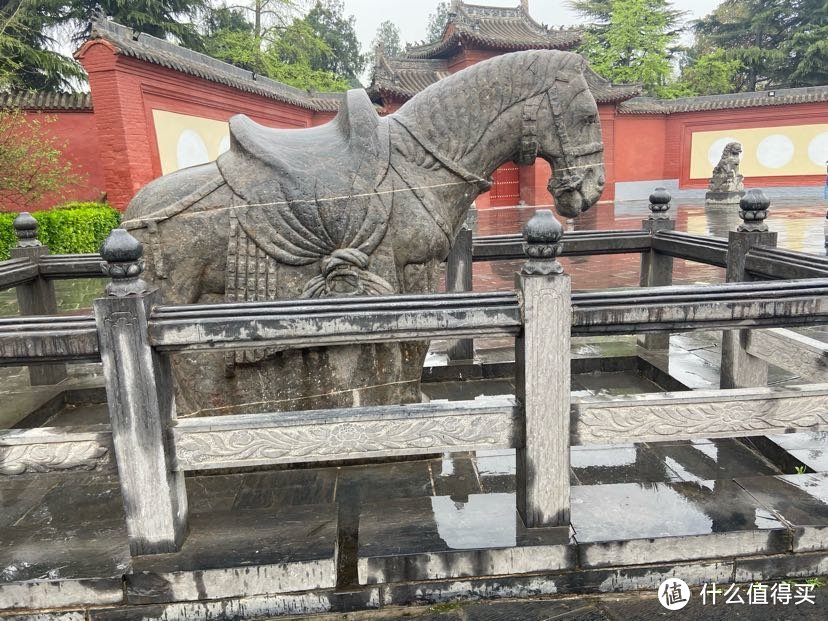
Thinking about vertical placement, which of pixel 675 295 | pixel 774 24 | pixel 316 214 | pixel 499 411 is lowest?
pixel 499 411

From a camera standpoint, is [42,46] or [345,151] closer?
[345,151]

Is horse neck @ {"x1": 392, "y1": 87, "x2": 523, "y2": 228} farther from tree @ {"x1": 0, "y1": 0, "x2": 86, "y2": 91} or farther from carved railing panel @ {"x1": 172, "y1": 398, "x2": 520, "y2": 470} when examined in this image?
tree @ {"x1": 0, "y1": 0, "x2": 86, "y2": 91}

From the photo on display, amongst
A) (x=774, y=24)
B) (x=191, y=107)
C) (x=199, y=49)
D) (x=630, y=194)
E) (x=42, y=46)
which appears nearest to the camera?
(x=191, y=107)

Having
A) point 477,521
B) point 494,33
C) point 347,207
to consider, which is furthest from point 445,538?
point 494,33

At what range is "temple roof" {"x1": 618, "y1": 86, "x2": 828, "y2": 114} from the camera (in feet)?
81.8

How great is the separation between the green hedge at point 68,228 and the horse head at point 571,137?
10915 millimetres

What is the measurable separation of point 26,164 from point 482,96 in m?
13.3

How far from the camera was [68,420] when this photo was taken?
4613mm

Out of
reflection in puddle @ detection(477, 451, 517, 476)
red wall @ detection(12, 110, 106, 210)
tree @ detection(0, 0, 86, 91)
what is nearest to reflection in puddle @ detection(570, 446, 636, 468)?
reflection in puddle @ detection(477, 451, 517, 476)

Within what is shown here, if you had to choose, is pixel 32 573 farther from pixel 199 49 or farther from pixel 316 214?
pixel 199 49

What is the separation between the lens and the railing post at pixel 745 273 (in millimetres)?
3840

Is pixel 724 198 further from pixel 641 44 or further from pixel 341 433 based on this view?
pixel 341 433

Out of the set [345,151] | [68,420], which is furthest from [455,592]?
[68,420]

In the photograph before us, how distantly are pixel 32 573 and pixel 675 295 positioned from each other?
2940mm
